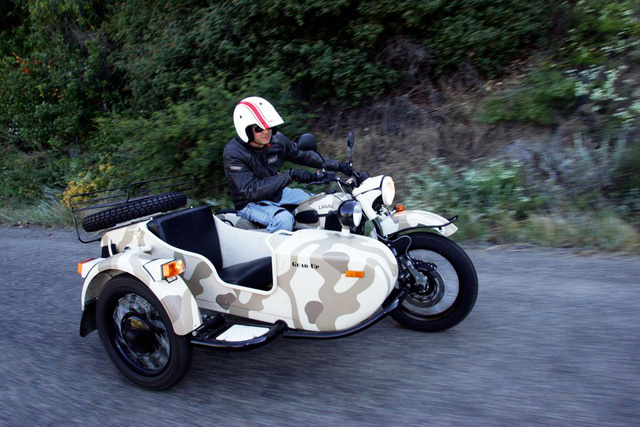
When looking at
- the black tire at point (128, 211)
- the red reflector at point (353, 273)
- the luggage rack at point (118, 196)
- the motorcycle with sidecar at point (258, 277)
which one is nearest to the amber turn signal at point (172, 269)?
the motorcycle with sidecar at point (258, 277)

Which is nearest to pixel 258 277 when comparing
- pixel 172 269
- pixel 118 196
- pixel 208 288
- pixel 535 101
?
pixel 208 288

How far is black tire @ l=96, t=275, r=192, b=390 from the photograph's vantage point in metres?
3.17

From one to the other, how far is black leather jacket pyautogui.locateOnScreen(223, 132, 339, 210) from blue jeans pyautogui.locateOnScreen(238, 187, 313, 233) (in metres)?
0.06

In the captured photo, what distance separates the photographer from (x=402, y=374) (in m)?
3.14

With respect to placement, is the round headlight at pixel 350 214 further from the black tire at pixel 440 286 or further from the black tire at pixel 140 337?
the black tire at pixel 140 337

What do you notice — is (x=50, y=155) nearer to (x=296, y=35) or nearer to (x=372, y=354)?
(x=296, y=35)

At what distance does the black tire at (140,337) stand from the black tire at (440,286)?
1464 mm

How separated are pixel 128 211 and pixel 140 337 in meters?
0.91

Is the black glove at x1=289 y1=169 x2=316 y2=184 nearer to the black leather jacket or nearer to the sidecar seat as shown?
the black leather jacket

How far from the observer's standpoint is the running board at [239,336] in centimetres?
309

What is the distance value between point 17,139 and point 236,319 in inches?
545

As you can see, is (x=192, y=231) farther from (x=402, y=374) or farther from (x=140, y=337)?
(x=402, y=374)

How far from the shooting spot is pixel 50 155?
13633 millimetres

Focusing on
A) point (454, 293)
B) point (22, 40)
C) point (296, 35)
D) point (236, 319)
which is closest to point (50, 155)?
point (22, 40)
